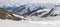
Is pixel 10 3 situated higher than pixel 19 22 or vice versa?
pixel 10 3

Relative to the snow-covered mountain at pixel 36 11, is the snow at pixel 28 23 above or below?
below

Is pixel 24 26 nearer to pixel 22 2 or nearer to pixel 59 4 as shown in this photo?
pixel 22 2

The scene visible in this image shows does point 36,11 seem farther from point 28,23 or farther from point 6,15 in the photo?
point 6,15

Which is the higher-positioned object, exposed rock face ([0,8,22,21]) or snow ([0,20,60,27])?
exposed rock face ([0,8,22,21])

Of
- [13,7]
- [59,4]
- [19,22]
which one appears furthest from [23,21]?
[59,4]

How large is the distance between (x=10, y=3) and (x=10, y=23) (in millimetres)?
154

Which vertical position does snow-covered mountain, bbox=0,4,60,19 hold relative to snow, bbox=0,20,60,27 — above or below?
above

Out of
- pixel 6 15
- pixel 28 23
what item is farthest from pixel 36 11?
pixel 6 15

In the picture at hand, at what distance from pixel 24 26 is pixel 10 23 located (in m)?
0.11

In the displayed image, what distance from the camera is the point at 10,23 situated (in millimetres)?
834

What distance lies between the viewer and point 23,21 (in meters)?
0.83

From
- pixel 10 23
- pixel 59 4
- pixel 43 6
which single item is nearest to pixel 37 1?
pixel 43 6

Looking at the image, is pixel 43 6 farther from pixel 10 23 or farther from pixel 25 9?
pixel 10 23

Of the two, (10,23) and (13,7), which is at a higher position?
(13,7)
